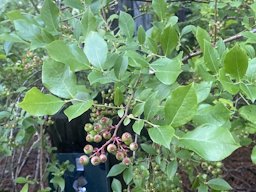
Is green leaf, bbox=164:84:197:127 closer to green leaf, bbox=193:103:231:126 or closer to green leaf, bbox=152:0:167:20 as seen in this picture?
green leaf, bbox=193:103:231:126

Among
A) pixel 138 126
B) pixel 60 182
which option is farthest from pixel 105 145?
pixel 60 182

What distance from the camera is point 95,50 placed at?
80 centimetres

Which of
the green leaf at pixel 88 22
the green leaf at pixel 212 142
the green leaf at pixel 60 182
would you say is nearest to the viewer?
the green leaf at pixel 212 142

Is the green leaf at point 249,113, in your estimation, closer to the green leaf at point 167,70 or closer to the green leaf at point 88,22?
the green leaf at point 167,70

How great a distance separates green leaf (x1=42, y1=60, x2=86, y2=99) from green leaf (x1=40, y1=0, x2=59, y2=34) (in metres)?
0.19

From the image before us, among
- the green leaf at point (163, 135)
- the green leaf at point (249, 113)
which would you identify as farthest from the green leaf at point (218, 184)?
the green leaf at point (163, 135)

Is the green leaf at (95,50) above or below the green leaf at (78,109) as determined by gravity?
above

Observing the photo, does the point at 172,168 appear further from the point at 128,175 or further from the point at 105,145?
the point at 105,145

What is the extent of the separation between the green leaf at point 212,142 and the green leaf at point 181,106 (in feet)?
0.09

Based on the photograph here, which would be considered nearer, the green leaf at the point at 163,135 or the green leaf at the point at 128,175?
the green leaf at the point at 163,135

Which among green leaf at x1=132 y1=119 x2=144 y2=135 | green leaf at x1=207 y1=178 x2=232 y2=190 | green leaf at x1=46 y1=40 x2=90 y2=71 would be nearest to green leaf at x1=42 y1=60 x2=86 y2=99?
green leaf at x1=46 y1=40 x2=90 y2=71

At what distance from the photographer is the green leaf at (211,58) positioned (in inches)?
31.6

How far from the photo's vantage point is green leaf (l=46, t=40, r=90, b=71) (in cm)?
74

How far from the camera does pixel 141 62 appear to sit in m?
0.88
